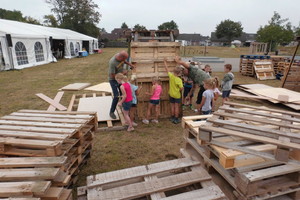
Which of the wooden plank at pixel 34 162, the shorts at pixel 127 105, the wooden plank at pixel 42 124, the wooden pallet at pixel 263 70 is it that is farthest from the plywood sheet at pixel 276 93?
the wooden plank at pixel 34 162

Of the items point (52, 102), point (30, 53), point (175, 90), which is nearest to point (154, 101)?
point (175, 90)

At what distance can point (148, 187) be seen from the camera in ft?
7.89

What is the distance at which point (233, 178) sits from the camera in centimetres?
248

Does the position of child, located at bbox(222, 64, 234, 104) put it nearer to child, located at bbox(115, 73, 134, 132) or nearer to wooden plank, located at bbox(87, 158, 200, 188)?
child, located at bbox(115, 73, 134, 132)

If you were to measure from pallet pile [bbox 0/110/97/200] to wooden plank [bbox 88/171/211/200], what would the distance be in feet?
1.51

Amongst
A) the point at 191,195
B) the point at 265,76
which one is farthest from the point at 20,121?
the point at 265,76

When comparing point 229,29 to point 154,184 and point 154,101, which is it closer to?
point 154,101

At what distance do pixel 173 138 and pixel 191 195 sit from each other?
2889 millimetres

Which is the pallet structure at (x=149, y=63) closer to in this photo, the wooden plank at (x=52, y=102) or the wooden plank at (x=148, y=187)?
the wooden plank at (x=52, y=102)

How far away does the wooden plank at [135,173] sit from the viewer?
257cm

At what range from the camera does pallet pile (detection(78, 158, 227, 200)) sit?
7.55 ft

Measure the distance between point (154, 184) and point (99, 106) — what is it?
488 centimetres

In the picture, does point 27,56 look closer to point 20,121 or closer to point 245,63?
point 20,121

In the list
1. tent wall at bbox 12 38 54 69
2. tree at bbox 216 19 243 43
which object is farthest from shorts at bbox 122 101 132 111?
tree at bbox 216 19 243 43
